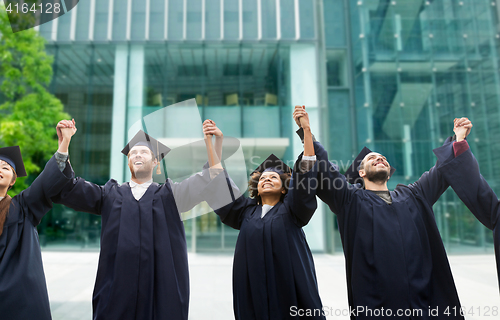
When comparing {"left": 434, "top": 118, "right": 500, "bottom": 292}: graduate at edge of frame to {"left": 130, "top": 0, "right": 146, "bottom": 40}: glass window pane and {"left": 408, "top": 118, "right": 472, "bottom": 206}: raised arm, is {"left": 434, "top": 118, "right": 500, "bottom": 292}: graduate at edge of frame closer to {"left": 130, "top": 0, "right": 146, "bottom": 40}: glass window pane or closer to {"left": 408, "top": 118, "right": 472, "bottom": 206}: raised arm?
{"left": 408, "top": 118, "right": 472, "bottom": 206}: raised arm

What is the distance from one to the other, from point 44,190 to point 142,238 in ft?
2.97

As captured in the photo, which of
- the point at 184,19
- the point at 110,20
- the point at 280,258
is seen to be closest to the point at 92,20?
Result: the point at 110,20

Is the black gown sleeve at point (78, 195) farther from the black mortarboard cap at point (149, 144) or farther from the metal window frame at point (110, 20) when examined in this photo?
the metal window frame at point (110, 20)

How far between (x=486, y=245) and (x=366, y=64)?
258 inches

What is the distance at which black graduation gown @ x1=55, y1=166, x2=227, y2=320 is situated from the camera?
2611 mm

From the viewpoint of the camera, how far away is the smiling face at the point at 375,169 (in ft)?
9.89

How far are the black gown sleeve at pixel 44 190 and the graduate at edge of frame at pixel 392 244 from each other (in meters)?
1.98

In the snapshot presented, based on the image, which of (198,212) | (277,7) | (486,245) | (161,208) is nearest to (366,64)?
(277,7)

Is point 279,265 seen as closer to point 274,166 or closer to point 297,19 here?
point 274,166

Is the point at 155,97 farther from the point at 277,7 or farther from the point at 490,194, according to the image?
the point at 490,194

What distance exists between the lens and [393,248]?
268 centimetres

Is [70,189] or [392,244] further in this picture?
[70,189]

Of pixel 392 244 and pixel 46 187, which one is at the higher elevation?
pixel 46 187

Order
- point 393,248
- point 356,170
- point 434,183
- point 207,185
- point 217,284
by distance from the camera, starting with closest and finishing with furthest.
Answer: point 393,248 → point 207,185 → point 434,183 → point 356,170 → point 217,284
